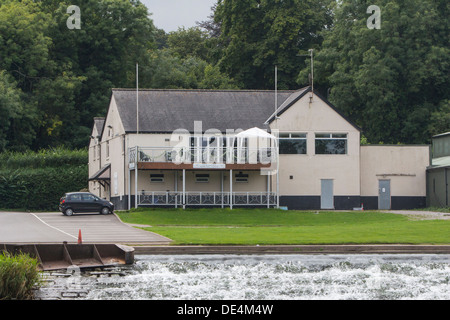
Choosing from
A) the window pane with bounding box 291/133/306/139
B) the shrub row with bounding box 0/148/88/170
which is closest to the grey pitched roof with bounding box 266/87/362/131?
the window pane with bounding box 291/133/306/139

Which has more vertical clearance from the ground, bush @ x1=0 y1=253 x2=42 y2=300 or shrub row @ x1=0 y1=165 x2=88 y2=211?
shrub row @ x1=0 y1=165 x2=88 y2=211

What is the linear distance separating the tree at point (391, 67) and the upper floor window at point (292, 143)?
14769mm

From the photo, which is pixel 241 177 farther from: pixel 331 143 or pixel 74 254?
pixel 74 254

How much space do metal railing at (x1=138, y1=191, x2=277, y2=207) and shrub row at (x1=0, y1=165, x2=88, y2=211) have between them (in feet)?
45.4

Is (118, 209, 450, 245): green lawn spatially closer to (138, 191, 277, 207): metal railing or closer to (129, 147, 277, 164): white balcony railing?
(138, 191, 277, 207): metal railing

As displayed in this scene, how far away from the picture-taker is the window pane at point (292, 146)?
59.7m

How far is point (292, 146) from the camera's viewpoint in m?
59.8

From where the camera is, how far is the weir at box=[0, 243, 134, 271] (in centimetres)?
2953

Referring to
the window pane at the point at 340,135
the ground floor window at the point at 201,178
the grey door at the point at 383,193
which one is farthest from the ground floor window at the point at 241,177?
the grey door at the point at 383,193

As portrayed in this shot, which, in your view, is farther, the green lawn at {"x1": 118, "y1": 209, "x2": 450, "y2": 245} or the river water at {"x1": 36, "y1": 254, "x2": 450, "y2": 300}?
the green lawn at {"x1": 118, "y1": 209, "x2": 450, "y2": 245}

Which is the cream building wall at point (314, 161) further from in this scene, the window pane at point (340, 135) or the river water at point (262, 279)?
the river water at point (262, 279)

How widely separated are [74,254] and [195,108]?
31.7m

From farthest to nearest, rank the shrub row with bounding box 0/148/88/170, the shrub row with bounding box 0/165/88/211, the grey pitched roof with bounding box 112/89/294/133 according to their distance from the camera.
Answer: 1. the shrub row with bounding box 0/148/88/170
2. the shrub row with bounding box 0/165/88/211
3. the grey pitched roof with bounding box 112/89/294/133
